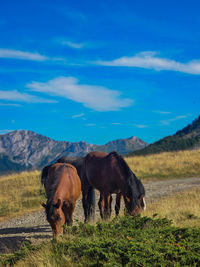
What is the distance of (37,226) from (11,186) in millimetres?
11369

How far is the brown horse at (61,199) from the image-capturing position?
22.7 ft

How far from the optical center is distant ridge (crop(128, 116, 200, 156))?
117269mm

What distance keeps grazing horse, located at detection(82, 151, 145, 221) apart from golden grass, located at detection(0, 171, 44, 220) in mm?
5286

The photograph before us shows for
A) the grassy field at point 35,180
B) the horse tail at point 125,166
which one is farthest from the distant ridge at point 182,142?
the horse tail at point 125,166

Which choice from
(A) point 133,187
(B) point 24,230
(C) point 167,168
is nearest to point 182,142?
(C) point 167,168

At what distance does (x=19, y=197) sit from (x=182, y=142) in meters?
114

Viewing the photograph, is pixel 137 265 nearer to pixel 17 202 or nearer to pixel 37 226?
pixel 37 226

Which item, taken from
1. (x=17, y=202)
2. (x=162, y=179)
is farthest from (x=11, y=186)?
(x=162, y=179)

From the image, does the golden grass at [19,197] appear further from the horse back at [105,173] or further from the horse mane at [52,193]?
the horse mane at [52,193]

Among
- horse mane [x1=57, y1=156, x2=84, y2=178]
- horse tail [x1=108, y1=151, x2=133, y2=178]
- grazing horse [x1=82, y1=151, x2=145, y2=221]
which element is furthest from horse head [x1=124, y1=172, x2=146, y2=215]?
horse mane [x1=57, y1=156, x2=84, y2=178]

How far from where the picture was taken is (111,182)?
9.55 metres

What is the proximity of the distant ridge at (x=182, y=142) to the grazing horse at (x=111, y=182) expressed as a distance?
9568 centimetres

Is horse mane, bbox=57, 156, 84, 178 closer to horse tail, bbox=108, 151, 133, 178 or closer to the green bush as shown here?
horse tail, bbox=108, 151, 133, 178

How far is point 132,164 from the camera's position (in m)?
28.4
